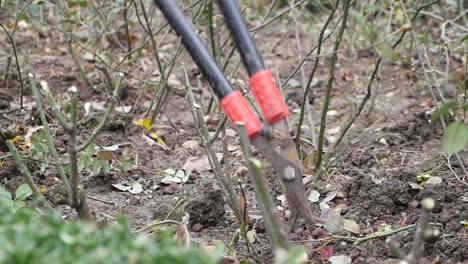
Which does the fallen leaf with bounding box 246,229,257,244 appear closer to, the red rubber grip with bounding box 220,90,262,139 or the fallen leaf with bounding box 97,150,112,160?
the red rubber grip with bounding box 220,90,262,139

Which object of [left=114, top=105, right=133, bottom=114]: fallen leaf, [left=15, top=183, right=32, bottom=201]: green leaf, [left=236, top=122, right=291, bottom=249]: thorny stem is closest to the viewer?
[left=236, top=122, right=291, bottom=249]: thorny stem

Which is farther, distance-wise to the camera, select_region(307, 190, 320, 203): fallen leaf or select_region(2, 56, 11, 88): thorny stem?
select_region(2, 56, 11, 88): thorny stem

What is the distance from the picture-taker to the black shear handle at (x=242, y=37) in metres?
2.29

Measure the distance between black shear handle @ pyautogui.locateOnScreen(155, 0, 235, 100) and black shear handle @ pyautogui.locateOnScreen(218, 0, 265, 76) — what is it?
10 centimetres

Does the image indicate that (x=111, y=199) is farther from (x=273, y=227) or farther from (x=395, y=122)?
(x=395, y=122)

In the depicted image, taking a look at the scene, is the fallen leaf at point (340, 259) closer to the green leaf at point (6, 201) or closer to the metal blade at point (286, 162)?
the metal blade at point (286, 162)

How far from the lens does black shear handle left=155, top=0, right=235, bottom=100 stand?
2240mm

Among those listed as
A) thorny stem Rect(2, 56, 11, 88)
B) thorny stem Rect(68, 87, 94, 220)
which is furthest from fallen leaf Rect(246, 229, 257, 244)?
thorny stem Rect(2, 56, 11, 88)

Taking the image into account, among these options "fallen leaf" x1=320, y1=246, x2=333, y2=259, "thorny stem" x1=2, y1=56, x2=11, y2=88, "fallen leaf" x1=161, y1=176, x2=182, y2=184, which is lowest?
"fallen leaf" x1=320, y1=246, x2=333, y2=259

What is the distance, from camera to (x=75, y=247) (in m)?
1.51

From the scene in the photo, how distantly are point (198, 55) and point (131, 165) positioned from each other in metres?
1.09

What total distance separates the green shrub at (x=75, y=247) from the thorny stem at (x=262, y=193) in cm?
34

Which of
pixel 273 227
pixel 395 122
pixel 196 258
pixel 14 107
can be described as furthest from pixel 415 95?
pixel 196 258

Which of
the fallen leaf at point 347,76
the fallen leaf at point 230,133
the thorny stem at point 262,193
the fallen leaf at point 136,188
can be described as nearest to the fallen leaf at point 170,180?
the fallen leaf at point 136,188
